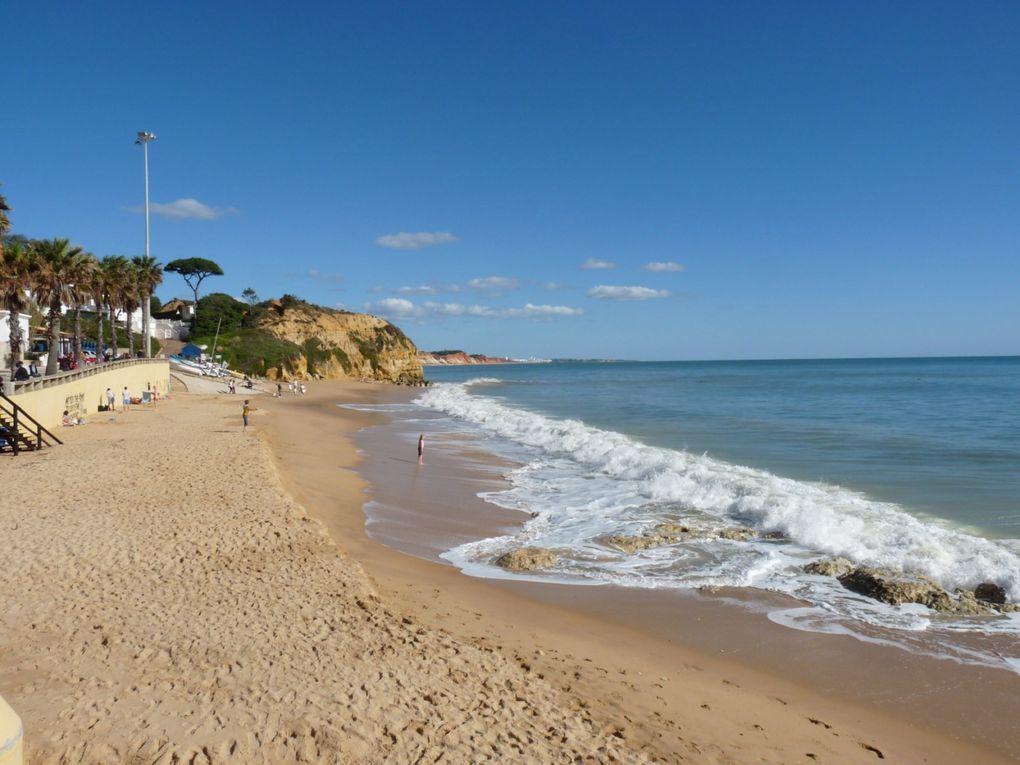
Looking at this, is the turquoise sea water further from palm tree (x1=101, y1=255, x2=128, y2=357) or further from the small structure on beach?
the small structure on beach

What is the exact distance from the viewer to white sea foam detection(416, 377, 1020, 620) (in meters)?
10.6

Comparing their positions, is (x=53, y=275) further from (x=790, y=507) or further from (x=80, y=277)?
(x=790, y=507)

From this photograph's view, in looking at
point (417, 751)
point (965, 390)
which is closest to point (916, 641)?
point (417, 751)

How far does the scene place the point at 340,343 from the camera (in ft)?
267

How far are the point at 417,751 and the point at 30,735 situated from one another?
121 inches

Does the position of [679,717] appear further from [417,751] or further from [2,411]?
[2,411]

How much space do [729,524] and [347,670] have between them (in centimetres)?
1008

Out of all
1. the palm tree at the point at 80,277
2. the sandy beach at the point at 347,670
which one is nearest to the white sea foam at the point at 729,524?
the sandy beach at the point at 347,670

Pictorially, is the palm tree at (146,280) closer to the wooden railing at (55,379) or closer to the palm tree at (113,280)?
the palm tree at (113,280)

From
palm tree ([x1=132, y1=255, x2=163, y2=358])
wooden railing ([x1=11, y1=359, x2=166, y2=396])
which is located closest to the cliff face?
palm tree ([x1=132, y1=255, x2=163, y2=358])

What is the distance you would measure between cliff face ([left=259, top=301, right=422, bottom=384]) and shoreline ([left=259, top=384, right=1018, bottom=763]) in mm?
64260

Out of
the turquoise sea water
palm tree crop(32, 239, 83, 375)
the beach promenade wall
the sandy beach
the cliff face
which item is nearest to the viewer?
the sandy beach

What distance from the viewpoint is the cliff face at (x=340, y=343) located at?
76438 mm

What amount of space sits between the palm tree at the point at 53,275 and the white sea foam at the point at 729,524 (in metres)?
22.4
